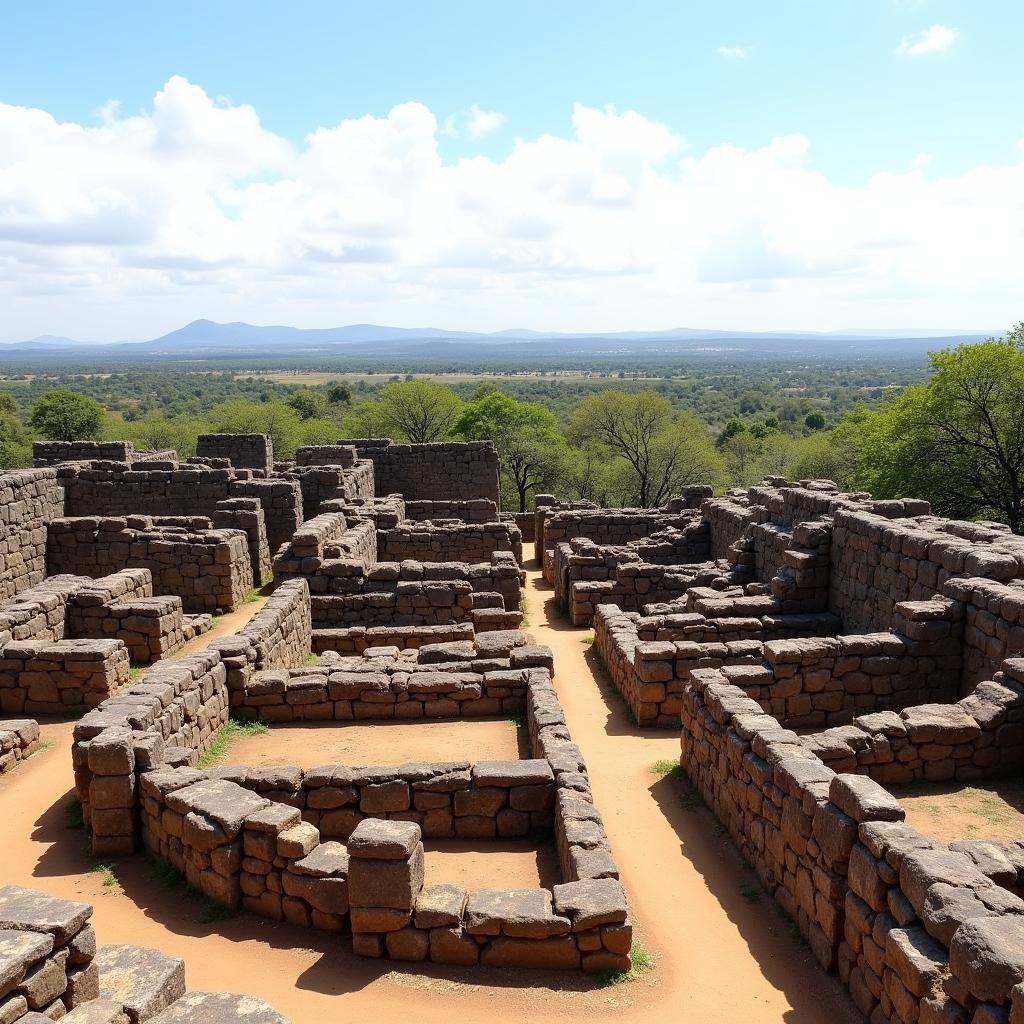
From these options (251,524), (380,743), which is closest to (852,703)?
(380,743)

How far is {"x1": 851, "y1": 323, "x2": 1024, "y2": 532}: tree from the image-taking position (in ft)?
96.4

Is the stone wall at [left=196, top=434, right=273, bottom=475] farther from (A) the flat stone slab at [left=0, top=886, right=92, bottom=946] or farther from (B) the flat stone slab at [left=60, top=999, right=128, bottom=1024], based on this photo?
(B) the flat stone slab at [left=60, top=999, right=128, bottom=1024]

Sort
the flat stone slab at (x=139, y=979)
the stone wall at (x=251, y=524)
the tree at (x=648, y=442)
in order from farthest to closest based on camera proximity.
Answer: the tree at (x=648, y=442) < the stone wall at (x=251, y=524) < the flat stone slab at (x=139, y=979)

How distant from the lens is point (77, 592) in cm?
1614

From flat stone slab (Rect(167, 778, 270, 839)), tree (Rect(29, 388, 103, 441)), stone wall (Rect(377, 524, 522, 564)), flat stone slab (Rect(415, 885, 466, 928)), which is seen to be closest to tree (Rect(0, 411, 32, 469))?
tree (Rect(29, 388, 103, 441))

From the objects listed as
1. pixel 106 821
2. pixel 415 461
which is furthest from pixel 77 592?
pixel 415 461

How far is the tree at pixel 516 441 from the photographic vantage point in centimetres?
5062

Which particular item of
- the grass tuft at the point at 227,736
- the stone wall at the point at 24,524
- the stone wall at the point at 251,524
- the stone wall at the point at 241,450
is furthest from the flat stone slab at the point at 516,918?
the stone wall at the point at 241,450

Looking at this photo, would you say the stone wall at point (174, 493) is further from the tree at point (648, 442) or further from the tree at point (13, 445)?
the tree at point (13, 445)

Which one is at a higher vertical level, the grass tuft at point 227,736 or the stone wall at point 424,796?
the stone wall at point 424,796

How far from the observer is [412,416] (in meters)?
55.8

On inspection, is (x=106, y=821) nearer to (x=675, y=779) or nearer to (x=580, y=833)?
(x=580, y=833)

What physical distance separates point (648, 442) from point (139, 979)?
4822cm

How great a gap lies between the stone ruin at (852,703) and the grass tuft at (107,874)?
6.31 meters
